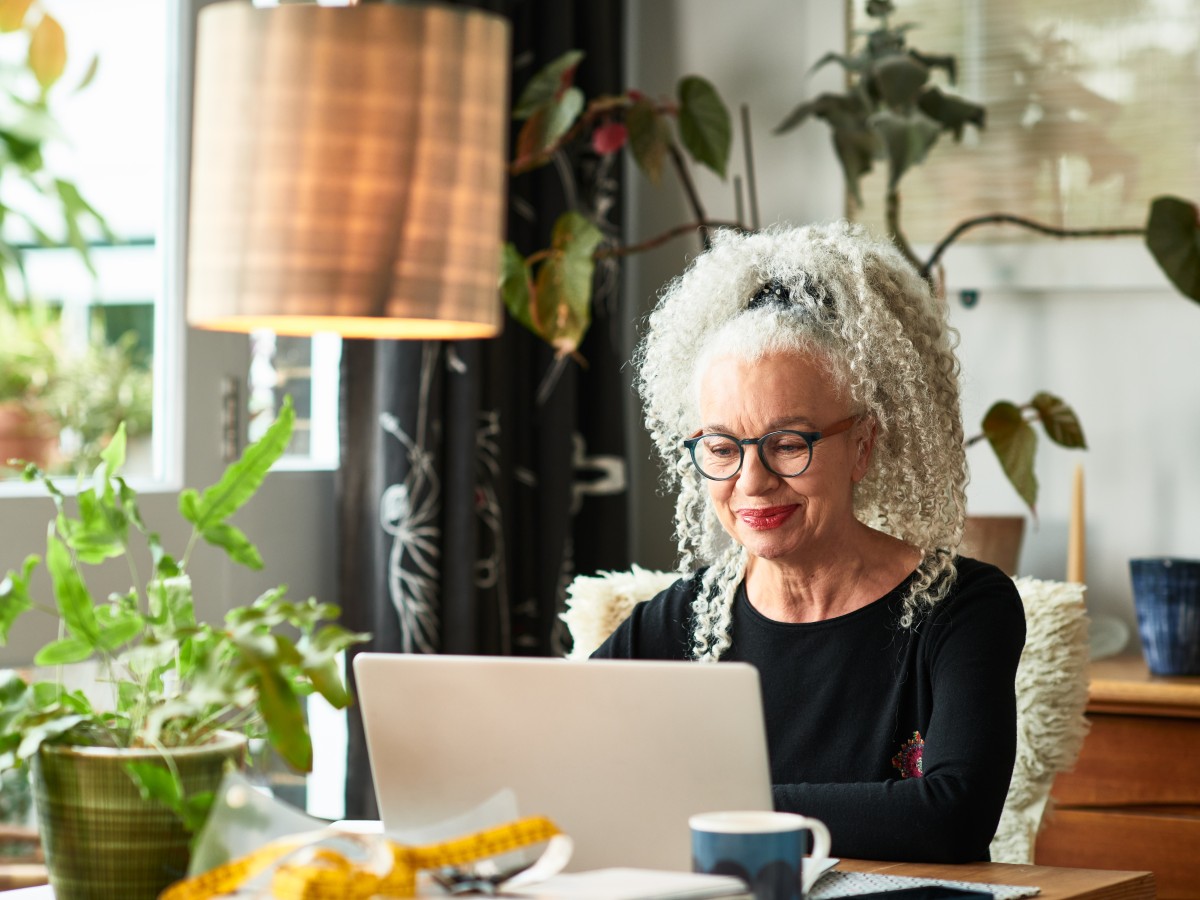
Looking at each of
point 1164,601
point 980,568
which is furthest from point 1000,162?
point 980,568

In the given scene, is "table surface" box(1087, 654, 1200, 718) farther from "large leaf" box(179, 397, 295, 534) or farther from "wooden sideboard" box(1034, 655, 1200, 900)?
"large leaf" box(179, 397, 295, 534)

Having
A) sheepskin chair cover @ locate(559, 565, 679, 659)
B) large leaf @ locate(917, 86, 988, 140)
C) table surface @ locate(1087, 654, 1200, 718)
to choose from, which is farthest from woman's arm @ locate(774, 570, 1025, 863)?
large leaf @ locate(917, 86, 988, 140)

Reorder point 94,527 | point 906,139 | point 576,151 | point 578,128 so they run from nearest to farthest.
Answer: point 94,527
point 906,139
point 578,128
point 576,151

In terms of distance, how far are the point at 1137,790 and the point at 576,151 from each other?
1578 mm

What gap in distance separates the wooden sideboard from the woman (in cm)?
83

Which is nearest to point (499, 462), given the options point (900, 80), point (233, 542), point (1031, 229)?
point (900, 80)

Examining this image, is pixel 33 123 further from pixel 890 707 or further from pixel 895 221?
pixel 895 221

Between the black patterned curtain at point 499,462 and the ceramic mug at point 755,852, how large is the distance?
5.41ft

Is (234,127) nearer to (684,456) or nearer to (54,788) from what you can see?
(54,788)

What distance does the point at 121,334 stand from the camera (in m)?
2.43

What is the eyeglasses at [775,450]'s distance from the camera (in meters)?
1.74

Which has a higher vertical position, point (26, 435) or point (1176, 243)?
point (1176, 243)

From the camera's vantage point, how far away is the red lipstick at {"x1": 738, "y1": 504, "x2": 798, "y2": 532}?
175cm

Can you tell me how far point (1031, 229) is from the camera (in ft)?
9.82
